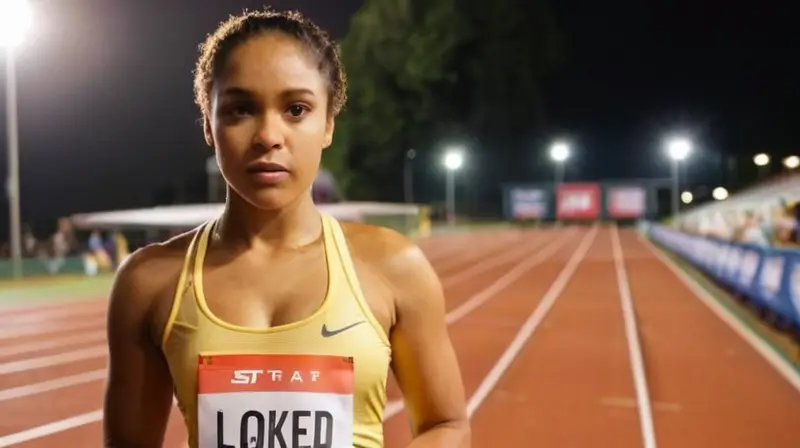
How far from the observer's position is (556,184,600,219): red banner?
60.9 meters

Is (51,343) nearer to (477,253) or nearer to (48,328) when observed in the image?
(48,328)

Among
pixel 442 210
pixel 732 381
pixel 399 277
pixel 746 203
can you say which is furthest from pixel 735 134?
pixel 399 277

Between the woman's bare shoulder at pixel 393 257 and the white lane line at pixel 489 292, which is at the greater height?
the woman's bare shoulder at pixel 393 257

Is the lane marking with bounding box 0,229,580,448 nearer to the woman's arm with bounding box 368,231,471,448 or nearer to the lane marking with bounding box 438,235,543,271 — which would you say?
the woman's arm with bounding box 368,231,471,448

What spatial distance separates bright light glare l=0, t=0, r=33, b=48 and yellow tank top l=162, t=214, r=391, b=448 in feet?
62.8

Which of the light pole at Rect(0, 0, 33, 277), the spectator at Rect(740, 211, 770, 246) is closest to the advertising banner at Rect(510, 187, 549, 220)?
the spectator at Rect(740, 211, 770, 246)

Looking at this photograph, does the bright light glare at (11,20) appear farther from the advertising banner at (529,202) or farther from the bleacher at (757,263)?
the advertising banner at (529,202)

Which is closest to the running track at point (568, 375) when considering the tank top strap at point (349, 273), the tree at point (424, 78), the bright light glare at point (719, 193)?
the tank top strap at point (349, 273)

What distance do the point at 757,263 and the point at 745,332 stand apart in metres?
1.78

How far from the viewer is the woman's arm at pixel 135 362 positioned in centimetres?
149

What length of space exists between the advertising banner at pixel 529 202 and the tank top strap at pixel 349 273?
60.3 meters

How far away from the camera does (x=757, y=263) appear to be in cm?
1332

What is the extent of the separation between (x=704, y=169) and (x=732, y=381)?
58.3 meters

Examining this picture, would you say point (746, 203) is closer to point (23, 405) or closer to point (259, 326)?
point (23, 405)
